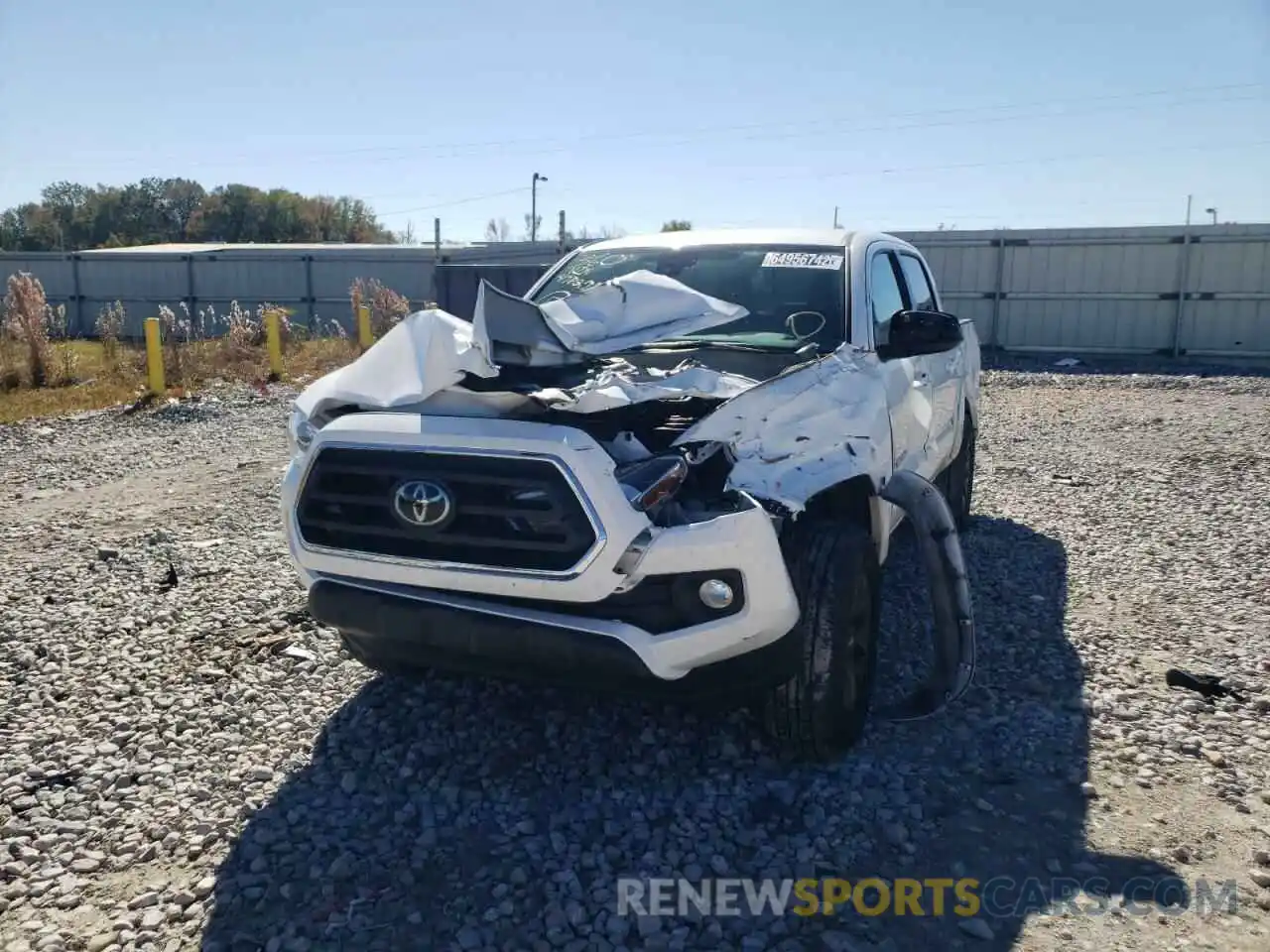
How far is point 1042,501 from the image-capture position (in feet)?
24.1

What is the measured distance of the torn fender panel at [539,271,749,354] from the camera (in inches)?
148

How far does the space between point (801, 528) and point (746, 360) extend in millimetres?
839

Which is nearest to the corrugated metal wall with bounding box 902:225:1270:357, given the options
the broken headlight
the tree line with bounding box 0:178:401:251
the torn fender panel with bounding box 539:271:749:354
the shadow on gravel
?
the shadow on gravel

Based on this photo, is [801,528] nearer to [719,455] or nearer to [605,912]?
[719,455]

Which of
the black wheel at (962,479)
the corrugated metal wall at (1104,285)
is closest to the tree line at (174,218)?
the corrugated metal wall at (1104,285)

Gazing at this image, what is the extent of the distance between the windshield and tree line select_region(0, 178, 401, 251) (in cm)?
5586

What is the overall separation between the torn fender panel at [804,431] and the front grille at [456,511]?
1.59 feet

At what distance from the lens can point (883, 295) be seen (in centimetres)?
460

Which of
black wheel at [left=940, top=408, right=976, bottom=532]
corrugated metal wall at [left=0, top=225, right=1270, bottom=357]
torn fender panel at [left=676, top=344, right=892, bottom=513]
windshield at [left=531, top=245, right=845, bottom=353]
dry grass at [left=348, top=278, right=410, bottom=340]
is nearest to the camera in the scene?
torn fender panel at [left=676, top=344, right=892, bottom=513]

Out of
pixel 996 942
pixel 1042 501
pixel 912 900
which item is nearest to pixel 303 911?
pixel 912 900

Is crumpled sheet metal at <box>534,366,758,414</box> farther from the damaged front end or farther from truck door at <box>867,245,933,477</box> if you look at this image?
truck door at <box>867,245,933,477</box>

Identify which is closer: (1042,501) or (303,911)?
(303,911)

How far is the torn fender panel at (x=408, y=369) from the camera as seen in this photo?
10.5 feet

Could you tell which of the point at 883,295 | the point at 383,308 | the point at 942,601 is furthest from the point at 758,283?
the point at 383,308
